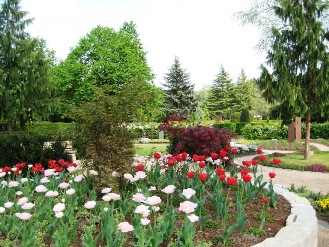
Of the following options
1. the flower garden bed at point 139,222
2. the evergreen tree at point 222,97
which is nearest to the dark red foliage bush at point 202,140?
the flower garden bed at point 139,222

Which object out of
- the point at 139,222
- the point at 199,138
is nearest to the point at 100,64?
the point at 199,138

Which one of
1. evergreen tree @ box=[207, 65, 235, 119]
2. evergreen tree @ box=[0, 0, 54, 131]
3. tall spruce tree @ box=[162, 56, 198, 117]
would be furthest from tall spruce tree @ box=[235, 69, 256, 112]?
evergreen tree @ box=[0, 0, 54, 131]

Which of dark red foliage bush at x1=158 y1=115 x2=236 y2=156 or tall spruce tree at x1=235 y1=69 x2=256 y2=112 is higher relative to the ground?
tall spruce tree at x1=235 y1=69 x2=256 y2=112

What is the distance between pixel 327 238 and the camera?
4414mm

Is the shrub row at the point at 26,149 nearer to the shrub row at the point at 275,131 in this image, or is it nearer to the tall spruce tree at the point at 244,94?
the shrub row at the point at 275,131

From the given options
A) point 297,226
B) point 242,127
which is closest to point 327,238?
point 297,226

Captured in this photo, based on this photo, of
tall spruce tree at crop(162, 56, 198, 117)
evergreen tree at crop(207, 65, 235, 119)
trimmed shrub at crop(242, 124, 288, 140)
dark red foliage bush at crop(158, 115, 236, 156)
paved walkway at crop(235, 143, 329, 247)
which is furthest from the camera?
evergreen tree at crop(207, 65, 235, 119)

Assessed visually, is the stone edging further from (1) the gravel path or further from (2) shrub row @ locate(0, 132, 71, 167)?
(2) shrub row @ locate(0, 132, 71, 167)

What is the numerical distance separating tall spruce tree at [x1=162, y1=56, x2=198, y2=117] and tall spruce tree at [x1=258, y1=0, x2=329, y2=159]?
25.8 metres

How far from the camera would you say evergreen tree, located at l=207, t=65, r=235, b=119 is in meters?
47.4

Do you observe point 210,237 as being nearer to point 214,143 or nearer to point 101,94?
point 101,94

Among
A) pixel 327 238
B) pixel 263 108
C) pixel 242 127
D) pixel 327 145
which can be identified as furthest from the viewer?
pixel 263 108

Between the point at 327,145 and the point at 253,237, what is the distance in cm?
1761

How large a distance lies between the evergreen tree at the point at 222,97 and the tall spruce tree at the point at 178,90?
937 centimetres
